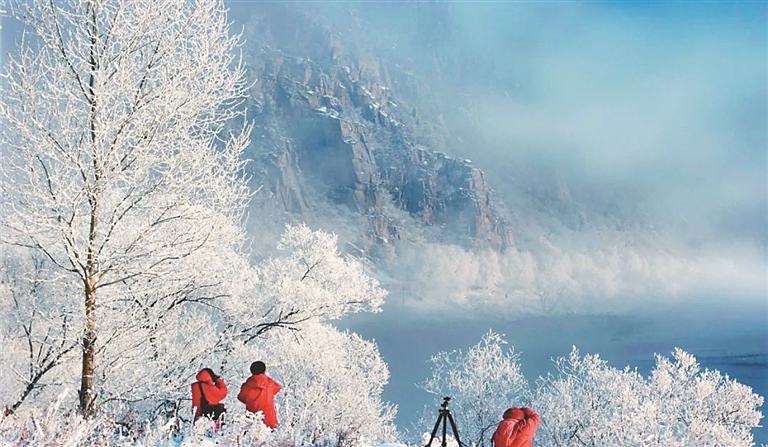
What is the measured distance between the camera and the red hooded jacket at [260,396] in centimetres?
819

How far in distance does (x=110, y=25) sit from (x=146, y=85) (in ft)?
2.49

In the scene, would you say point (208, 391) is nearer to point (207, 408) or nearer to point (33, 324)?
point (207, 408)

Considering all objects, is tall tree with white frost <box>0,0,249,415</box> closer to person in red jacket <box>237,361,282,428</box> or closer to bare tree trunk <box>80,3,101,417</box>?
bare tree trunk <box>80,3,101,417</box>

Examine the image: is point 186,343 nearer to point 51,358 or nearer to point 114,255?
point 51,358

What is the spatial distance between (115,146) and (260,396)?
382cm

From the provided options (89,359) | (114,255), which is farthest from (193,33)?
(89,359)

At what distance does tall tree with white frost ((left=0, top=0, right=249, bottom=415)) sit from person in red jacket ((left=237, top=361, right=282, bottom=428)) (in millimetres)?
1720

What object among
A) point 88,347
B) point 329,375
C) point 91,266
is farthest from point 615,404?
point 91,266

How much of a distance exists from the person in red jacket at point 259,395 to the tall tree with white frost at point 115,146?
1.72 m

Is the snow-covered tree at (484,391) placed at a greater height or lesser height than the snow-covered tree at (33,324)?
greater

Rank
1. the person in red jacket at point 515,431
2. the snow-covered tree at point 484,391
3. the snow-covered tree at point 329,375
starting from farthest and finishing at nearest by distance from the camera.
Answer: the snow-covered tree at point 484,391, the snow-covered tree at point 329,375, the person in red jacket at point 515,431

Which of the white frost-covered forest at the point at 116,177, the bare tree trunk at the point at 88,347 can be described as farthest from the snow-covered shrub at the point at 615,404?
the bare tree trunk at the point at 88,347

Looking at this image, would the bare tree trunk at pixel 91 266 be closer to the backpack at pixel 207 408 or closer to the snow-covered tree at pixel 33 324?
the snow-covered tree at pixel 33 324

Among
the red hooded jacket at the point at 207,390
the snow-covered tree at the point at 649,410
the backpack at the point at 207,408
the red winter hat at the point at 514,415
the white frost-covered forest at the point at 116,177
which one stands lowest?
the backpack at the point at 207,408
